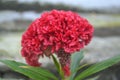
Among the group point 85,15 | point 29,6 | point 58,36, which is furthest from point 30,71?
point 85,15

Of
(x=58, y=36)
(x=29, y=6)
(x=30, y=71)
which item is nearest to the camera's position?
(x=58, y=36)

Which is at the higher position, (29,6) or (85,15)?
(29,6)

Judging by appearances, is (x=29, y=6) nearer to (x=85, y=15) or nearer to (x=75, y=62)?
(x=85, y=15)

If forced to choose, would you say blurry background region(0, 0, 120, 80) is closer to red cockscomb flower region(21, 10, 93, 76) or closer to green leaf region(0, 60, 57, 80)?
green leaf region(0, 60, 57, 80)

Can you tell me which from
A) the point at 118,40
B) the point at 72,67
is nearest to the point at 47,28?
the point at 72,67

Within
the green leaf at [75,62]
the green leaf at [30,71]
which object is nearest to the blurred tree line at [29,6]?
the green leaf at [75,62]

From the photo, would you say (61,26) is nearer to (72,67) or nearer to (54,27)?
(54,27)
